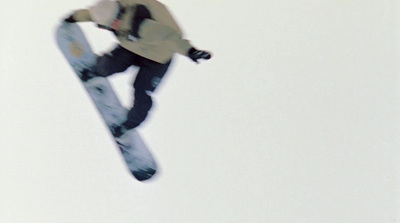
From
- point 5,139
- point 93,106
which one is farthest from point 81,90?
point 5,139

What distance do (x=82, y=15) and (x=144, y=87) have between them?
17 cm

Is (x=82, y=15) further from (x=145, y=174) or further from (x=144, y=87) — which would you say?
(x=145, y=174)

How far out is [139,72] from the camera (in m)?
0.94

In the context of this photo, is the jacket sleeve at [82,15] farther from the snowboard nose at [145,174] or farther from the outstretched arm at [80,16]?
the snowboard nose at [145,174]

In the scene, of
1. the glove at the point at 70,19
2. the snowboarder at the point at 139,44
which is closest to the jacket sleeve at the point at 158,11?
the snowboarder at the point at 139,44

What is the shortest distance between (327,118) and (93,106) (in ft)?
1.33

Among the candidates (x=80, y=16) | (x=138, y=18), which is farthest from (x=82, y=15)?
(x=138, y=18)

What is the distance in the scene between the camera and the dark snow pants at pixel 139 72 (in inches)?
36.7

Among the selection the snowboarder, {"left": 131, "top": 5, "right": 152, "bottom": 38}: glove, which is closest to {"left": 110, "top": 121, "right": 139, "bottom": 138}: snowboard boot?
the snowboarder

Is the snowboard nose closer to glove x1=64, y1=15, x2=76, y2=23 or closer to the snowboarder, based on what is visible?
the snowboarder

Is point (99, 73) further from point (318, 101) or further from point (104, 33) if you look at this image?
point (318, 101)

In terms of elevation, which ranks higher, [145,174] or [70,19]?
[70,19]

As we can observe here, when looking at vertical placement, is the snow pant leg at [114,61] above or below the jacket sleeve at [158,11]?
below

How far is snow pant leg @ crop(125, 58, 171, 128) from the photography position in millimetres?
935
